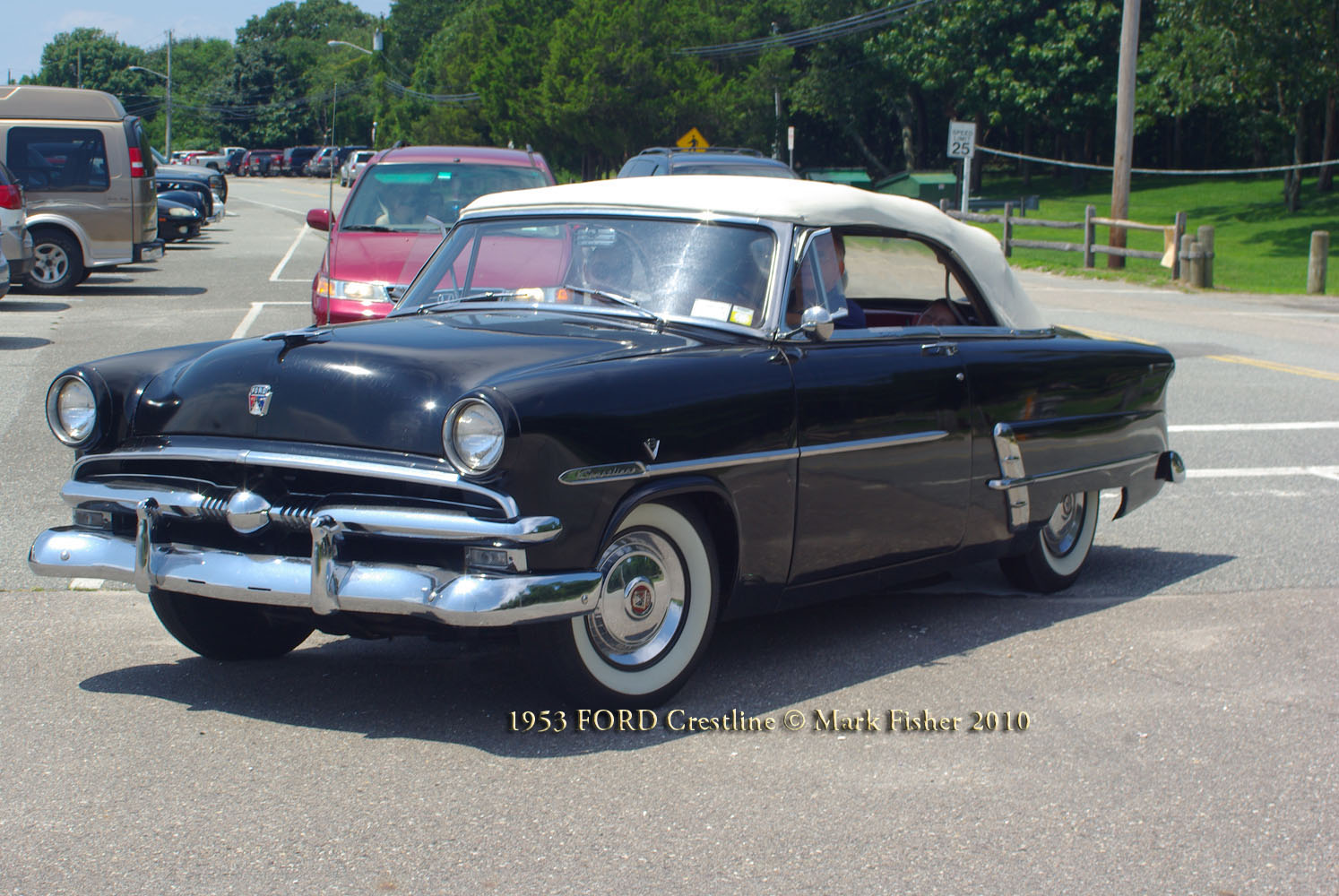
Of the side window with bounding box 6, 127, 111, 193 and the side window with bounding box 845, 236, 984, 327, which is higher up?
the side window with bounding box 6, 127, 111, 193

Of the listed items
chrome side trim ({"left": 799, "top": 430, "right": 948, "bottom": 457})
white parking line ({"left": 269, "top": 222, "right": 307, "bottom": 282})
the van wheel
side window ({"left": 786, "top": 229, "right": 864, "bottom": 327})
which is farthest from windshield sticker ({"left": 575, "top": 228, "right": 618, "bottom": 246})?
white parking line ({"left": 269, "top": 222, "right": 307, "bottom": 282})

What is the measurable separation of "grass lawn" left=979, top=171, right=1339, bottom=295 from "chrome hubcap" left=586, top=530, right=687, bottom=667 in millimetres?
21897

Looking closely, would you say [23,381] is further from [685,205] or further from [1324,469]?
[1324,469]

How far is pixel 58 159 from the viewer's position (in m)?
18.9

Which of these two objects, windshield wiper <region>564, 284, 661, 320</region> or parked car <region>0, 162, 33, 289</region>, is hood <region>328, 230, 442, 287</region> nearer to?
windshield wiper <region>564, 284, 661, 320</region>

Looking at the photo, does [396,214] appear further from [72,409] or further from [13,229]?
[72,409]

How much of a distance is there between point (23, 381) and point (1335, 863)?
10.6 m

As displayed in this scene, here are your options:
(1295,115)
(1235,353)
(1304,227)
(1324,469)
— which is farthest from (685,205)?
(1295,115)

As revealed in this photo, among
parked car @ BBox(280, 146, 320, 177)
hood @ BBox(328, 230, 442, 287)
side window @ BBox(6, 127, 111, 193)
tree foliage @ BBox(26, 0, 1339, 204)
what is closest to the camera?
hood @ BBox(328, 230, 442, 287)

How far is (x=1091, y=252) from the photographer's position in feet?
90.6

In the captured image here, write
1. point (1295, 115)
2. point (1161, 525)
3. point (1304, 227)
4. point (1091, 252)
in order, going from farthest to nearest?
1. point (1295, 115)
2. point (1304, 227)
3. point (1091, 252)
4. point (1161, 525)

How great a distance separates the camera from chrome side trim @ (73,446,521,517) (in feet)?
12.8

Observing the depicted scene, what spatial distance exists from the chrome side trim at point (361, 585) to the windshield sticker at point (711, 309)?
1.23 m

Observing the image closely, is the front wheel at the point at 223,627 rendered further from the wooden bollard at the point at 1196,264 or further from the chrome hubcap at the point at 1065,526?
the wooden bollard at the point at 1196,264
